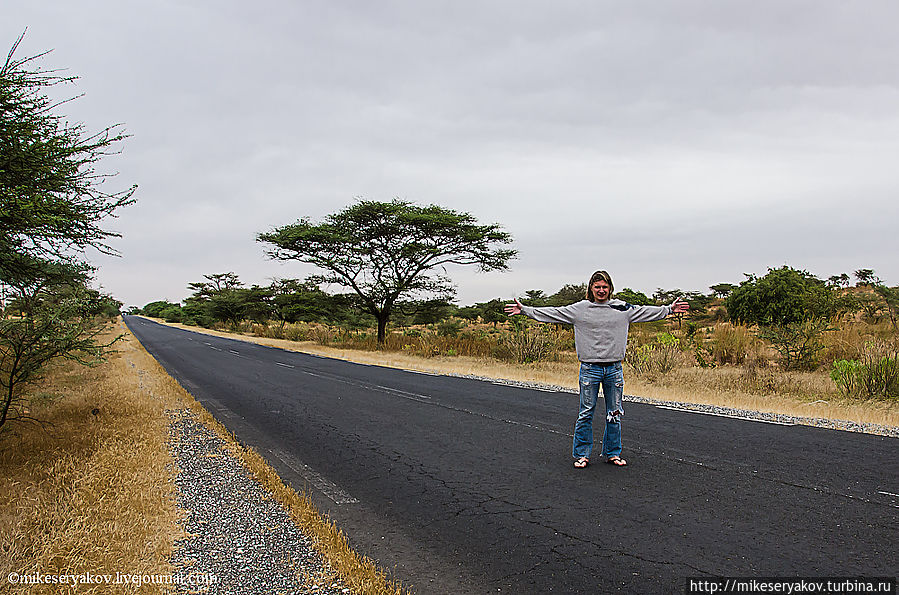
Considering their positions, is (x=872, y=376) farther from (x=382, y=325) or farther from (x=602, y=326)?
(x=382, y=325)

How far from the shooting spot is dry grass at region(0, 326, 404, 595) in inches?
144

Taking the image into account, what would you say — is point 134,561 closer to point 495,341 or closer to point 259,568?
point 259,568

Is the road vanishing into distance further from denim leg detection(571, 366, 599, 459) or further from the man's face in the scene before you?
the man's face

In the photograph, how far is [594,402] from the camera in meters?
5.77

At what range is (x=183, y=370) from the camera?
18.2 metres

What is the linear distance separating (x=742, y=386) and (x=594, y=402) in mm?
8324

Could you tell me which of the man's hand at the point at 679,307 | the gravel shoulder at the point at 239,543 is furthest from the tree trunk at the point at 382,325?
the man's hand at the point at 679,307

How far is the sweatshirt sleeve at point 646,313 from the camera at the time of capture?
5.87 meters

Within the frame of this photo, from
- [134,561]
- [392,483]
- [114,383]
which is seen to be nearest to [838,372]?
[392,483]

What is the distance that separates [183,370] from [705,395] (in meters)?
15.5

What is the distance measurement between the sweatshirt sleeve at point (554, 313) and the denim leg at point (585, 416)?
57cm

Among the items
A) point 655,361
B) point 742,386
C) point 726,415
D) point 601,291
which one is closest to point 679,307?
point 601,291

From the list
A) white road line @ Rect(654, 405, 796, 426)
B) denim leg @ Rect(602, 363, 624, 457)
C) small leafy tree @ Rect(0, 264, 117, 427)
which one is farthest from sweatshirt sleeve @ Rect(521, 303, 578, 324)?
small leafy tree @ Rect(0, 264, 117, 427)

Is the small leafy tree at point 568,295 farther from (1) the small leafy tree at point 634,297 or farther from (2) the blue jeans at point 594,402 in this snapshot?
(2) the blue jeans at point 594,402
